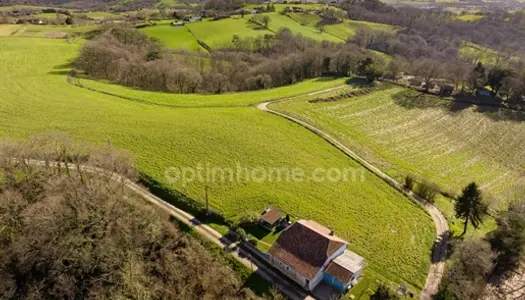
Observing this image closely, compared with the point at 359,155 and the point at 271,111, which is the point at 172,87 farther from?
the point at 359,155

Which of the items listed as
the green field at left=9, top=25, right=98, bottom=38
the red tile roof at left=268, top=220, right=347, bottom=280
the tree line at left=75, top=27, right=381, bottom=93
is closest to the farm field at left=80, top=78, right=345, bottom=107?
the tree line at left=75, top=27, right=381, bottom=93

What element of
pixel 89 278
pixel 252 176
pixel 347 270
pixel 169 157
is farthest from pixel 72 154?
pixel 347 270

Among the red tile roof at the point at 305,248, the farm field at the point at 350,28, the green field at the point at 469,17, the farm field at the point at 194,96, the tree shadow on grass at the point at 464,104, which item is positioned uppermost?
the green field at the point at 469,17

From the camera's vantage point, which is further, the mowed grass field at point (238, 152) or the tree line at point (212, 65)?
the tree line at point (212, 65)

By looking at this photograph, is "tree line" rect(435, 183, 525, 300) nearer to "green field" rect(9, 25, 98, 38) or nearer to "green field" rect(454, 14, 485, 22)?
"green field" rect(9, 25, 98, 38)

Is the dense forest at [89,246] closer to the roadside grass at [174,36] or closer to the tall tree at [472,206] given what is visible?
the tall tree at [472,206]

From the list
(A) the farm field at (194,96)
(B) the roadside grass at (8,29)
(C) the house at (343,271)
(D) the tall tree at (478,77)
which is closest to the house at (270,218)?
(C) the house at (343,271)
